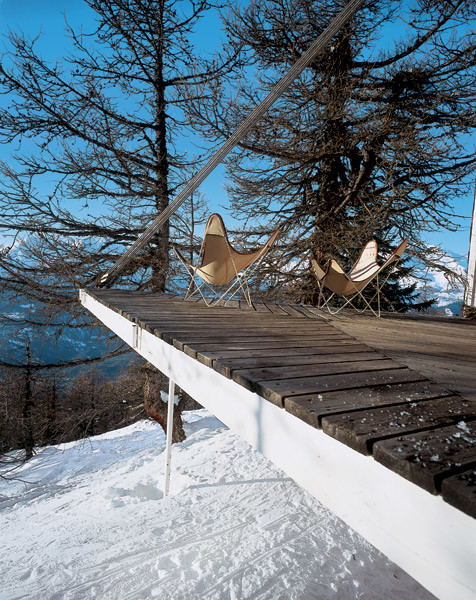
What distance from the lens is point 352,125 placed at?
6.30 metres

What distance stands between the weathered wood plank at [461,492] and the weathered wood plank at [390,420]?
198 millimetres

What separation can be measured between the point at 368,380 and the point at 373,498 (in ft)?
2.19

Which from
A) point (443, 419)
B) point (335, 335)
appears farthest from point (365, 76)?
point (443, 419)

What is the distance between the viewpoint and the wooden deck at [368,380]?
91cm

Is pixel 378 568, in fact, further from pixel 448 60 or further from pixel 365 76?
pixel 448 60

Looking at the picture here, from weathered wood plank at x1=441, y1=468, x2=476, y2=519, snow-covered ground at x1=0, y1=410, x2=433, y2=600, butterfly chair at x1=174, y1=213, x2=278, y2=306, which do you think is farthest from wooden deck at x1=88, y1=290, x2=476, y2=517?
snow-covered ground at x1=0, y1=410, x2=433, y2=600

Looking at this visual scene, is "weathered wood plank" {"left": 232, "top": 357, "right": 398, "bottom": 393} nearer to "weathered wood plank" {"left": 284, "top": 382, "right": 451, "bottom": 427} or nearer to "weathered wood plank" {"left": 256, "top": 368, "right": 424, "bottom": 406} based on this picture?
"weathered wood plank" {"left": 256, "top": 368, "right": 424, "bottom": 406}

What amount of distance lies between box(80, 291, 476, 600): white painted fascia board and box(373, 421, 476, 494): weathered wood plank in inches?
1.3

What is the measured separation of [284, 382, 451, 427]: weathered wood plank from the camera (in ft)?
3.84

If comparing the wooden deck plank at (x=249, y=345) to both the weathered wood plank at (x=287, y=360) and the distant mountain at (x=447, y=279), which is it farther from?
the distant mountain at (x=447, y=279)

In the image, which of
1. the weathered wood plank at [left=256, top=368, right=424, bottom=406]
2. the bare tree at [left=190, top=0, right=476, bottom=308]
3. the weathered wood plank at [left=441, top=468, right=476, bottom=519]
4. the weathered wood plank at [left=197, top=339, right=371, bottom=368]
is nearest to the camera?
the weathered wood plank at [left=441, top=468, right=476, bottom=519]

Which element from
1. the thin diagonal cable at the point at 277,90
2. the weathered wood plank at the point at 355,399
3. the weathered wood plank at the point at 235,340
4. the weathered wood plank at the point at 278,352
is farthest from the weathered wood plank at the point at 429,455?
the thin diagonal cable at the point at 277,90

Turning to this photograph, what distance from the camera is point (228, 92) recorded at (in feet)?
22.2

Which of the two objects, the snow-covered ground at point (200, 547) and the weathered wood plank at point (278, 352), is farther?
the snow-covered ground at point (200, 547)
